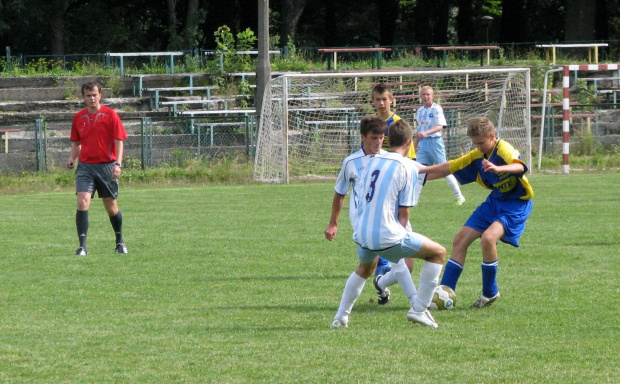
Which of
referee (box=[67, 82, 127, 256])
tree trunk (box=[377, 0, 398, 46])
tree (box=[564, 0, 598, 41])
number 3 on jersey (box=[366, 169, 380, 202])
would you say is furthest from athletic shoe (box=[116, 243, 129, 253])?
tree trunk (box=[377, 0, 398, 46])

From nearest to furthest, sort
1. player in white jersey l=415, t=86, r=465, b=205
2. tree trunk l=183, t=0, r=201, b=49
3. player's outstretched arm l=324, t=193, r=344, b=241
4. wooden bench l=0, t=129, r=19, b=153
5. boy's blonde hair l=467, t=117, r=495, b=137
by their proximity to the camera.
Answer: player's outstretched arm l=324, t=193, r=344, b=241 < boy's blonde hair l=467, t=117, r=495, b=137 < player in white jersey l=415, t=86, r=465, b=205 < wooden bench l=0, t=129, r=19, b=153 < tree trunk l=183, t=0, r=201, b=49

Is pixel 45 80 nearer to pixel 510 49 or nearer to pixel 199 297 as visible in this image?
pixel 510 49

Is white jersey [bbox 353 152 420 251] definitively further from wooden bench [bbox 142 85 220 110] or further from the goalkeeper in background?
wooden bench [bbox 142 85 220 110]

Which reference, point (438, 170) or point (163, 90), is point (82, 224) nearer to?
point (438, 170)

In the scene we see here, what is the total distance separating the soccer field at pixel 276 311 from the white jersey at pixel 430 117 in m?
2.06

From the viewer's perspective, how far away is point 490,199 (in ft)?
24.5

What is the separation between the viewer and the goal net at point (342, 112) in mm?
21531

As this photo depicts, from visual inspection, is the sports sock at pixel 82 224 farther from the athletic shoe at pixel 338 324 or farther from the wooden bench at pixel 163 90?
the wooden bench at pixel 163 90

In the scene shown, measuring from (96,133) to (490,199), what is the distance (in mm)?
4703

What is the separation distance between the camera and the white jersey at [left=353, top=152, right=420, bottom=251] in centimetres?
617

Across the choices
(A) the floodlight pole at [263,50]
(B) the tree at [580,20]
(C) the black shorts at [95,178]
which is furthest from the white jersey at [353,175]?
(B) the tree at [580,20]

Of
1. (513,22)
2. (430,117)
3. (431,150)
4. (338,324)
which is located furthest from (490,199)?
(513,22)

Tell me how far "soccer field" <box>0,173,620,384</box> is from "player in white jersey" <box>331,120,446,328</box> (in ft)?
1.04

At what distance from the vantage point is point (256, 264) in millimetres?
9688
